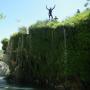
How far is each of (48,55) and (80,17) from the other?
20.6 ft

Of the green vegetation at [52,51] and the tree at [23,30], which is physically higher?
the tree at [23,30]

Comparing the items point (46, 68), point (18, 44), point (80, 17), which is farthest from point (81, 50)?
point (18, 44)

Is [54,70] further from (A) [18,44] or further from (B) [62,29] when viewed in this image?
(A) [18,44]

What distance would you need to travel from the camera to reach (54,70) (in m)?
32.6

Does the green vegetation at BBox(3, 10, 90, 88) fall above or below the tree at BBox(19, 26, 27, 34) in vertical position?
below

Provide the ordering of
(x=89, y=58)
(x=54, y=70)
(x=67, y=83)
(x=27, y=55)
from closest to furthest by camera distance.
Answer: (x=89, y=58)
(x=67, y=83)
(x=54, y=70)
(x=27, y=55)

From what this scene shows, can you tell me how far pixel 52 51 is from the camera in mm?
32688

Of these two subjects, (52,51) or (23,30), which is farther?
(23,30)

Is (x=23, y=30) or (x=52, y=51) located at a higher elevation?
(x=23, y=30)

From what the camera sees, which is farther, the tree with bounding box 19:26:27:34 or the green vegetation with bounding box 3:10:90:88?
the tree with bounding box 19:26:27:34

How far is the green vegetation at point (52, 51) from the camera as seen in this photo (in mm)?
27641

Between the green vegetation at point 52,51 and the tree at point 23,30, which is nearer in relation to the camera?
the green vegetation at point 52,51

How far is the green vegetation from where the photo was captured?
2764 centimetres

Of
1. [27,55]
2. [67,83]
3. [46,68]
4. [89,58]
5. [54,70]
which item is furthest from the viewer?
[27,55]
